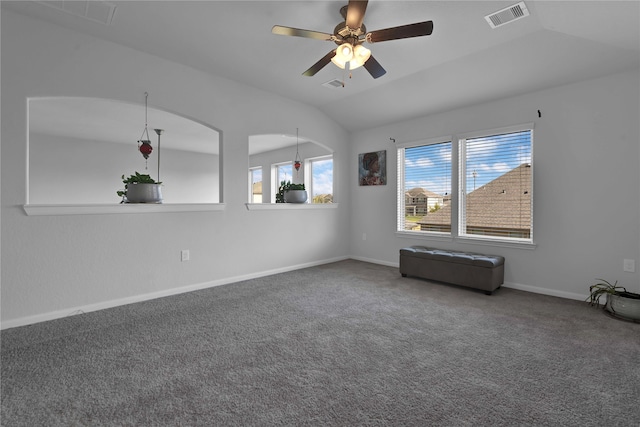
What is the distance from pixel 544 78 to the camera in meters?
3.46

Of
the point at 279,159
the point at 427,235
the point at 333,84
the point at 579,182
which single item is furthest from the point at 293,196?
the point at 579,182

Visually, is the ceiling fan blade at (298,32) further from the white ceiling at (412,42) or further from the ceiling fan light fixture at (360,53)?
the white ceiling at (412,42)

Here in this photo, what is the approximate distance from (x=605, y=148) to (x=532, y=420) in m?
3.21

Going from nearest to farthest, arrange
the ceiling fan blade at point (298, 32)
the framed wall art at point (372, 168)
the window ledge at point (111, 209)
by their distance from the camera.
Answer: the ceiling fan blade at point (298, 32) < the window ledge at point (111, 209) < the framed wall art at point (372, 168)

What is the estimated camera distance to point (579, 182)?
3.43 meters

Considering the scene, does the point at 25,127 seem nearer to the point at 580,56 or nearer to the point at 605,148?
the point at 580,56

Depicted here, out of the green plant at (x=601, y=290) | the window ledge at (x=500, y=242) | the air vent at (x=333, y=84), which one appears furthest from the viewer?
the air vent at (x=333, y=84)

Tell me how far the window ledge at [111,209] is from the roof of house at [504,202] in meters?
3.64

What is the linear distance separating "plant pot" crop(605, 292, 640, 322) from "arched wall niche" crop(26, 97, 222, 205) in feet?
17.5

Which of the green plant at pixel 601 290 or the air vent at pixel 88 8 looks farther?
the green plant at pixel 601 290

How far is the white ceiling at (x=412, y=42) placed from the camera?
102 inches

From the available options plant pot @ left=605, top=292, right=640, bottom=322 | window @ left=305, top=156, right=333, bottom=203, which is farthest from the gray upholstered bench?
window @ left=305, top=156, right=333, bottom=203

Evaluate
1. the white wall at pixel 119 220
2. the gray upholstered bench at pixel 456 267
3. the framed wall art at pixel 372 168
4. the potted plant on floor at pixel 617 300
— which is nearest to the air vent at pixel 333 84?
the white wall at pixel 119 220

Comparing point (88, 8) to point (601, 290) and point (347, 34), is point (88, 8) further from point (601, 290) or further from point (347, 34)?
point (601, 290)
